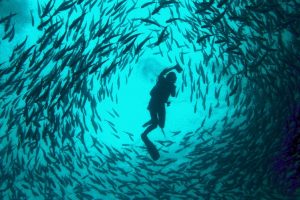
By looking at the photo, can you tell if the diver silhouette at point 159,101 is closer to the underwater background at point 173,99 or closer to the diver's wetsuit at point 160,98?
the diver's wetsuit at point 160,98

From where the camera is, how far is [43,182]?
1658 centimetres

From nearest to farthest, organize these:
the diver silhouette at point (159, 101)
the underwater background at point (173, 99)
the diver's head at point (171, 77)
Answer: the diver's head at point (171, 77)
the diver silhouette at point (159, 101)
the underwater background at point (173, 99)

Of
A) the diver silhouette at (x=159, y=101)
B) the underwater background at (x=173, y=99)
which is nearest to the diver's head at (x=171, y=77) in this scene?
the diver silhouette at (x=159, y=101)

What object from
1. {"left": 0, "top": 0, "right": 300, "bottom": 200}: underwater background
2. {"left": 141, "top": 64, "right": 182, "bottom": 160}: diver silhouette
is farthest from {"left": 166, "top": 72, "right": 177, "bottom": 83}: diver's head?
{"left": 0, "top": 0, "right": 300, "bottom": 200}: underwater background

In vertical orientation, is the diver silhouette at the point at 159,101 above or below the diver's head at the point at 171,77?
below

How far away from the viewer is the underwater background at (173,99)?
34.1 ft

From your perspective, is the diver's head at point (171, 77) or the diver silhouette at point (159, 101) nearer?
the diver's head at point (171, 77)

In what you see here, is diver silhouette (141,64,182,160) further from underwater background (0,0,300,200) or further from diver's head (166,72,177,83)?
underwater background (0,0,300,200)

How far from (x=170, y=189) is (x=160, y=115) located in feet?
30.1

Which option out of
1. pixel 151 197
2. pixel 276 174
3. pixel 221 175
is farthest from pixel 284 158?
pixel 151 197

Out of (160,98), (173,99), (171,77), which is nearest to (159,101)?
(160,98)

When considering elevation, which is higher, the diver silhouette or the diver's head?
the diver's head

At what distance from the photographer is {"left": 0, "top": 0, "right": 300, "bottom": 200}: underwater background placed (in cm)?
1038

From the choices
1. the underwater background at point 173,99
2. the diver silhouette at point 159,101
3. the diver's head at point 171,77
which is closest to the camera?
the diver's head at point 171,77
